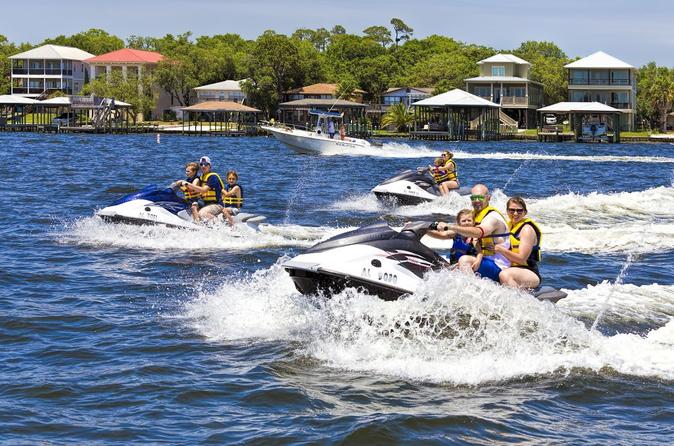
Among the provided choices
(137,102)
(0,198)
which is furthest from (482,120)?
(0,198)

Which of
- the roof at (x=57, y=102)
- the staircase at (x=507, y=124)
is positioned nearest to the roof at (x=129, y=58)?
the roof at (x=57, y=102)

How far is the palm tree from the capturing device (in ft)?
314

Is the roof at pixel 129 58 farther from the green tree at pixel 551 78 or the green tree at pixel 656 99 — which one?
the green tree at pixel 656 99

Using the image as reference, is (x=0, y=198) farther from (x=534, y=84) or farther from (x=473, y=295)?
(x=534, y=84)

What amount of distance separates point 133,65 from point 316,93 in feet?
77.4

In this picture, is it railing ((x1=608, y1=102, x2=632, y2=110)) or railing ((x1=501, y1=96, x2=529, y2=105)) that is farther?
railing ((x1=501, y1=96, x2=529, y2=105))

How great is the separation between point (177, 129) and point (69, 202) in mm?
69905

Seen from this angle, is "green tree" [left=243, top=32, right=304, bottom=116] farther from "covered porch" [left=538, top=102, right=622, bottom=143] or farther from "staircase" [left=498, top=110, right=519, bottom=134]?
"covered porch" [left=538, top=102, right=622, bottom=143]

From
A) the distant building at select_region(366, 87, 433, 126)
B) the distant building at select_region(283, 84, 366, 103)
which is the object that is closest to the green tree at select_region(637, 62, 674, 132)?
the distant building at select_region(366, 87, 433, 126)

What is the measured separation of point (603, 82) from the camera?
93688 millimetres

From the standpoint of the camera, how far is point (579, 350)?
10.8 m

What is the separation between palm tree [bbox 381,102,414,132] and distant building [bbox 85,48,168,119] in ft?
89.6

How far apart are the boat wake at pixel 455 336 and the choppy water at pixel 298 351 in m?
0.02

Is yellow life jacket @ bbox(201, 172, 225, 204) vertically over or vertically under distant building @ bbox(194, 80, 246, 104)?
under
